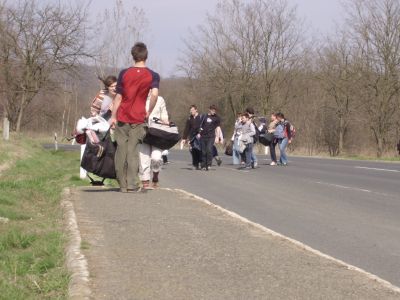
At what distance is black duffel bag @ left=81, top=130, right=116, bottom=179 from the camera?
9.94m

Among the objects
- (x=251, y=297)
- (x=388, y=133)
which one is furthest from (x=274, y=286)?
(x=388, y=133)

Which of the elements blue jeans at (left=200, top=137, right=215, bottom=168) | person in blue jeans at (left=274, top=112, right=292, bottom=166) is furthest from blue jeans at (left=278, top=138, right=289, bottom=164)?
blue jeans at (left=200, top=137, right=215, bottom=168)

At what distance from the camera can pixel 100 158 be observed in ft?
32.7

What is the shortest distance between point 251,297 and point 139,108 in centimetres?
520

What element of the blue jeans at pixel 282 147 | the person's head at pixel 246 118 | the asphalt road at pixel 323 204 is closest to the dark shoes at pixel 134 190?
the asphalt road at pixel 323 204

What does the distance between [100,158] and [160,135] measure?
0.95m

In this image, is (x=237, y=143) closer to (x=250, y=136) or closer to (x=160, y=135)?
(x=250, y=136)

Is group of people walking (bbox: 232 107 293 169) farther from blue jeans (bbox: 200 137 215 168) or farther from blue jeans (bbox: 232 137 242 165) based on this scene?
blue jeans (bbox: 200 137 215 168)

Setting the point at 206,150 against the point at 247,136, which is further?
the point at 247,136

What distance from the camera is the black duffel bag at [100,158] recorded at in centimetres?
994

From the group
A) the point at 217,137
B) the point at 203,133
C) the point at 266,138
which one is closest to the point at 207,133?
the point at 203,133

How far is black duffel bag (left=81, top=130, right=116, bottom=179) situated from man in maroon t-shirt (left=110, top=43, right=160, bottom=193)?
0.17 m

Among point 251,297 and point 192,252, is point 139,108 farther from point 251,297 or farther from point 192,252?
point 251,297

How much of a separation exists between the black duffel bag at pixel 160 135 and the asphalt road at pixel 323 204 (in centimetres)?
160
